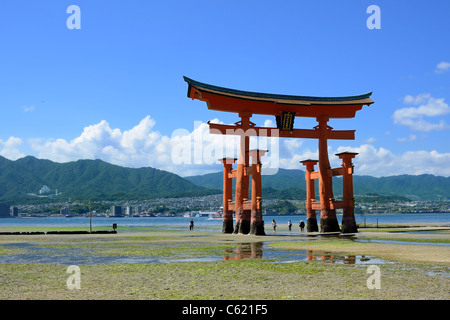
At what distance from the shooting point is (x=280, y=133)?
42.7 metres

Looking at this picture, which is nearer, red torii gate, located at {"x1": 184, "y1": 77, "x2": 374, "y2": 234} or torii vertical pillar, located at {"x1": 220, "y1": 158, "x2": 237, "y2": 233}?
red torii gate, located at {"x1": 184, "y1": 77, "x2": 374, "y2": 234}

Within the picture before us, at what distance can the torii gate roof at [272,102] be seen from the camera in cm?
3821

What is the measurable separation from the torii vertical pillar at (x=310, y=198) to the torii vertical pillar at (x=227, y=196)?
7.96 m

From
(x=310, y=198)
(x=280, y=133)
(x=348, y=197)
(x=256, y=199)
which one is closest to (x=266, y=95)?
(x=280, y=133)

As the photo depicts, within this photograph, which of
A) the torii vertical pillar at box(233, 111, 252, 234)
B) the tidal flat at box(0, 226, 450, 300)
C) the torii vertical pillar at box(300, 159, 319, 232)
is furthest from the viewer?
the torii vertical pillar at box(300, 159, 319, 232)

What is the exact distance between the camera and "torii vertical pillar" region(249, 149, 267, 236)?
38.6 metres

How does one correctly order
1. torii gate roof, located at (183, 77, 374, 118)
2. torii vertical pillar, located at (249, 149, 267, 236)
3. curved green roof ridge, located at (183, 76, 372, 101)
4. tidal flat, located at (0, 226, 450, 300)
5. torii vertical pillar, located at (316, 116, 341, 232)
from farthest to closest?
torii vertical pillar, located at (316, 116, 341, 232), torii vertical pillar, located at (249, 149, 267, 236), torii gate roof, located at (183, 77, 374, 118), curved green roof ridge, located at (183, 76, 372, 101), tidal flat, located at (0, 226, 450, 300)

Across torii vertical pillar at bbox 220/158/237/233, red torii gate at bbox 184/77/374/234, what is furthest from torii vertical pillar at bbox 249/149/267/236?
torii vertical pillar at bbox 220/158/237/233

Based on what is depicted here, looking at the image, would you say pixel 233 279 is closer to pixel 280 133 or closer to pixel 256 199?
pixel 256 199

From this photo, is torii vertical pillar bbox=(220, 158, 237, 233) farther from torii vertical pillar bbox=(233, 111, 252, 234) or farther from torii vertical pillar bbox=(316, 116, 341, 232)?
torii vertical pillar bbox=(316, 116, 341, 232)

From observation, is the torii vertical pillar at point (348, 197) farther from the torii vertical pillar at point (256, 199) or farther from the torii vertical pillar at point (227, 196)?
the torii vertical pillar at point (227, 196)

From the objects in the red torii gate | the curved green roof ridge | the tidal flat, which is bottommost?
the tidal flat
